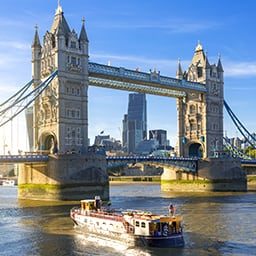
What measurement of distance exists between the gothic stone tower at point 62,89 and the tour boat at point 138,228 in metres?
37.2

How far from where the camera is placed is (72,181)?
76.5 metres

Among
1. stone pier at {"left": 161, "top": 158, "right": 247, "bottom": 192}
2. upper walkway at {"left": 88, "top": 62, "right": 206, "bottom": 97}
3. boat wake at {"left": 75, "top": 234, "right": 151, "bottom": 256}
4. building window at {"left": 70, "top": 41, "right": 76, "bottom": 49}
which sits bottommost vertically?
boat wake at {"left": 75, "top": 234, "right": 151, "bottom": 256}

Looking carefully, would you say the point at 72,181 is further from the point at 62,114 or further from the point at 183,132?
the point at 183,132

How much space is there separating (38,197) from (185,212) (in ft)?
90.8

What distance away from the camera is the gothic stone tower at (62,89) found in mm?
82500

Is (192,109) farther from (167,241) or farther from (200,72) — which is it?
(167,241)

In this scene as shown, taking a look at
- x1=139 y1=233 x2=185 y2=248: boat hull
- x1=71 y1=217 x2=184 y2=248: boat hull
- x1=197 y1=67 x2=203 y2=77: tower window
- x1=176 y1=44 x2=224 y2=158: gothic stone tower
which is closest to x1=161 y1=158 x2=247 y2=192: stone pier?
x1=176 y1=44 x2=224 y2=158: gothic stone tower

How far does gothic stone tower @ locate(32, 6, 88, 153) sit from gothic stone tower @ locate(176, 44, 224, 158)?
32.9m

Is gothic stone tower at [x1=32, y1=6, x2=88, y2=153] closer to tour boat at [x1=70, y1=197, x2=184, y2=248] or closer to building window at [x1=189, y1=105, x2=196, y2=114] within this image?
building window at [x1=189, y1=105, x2=196, y2=114]

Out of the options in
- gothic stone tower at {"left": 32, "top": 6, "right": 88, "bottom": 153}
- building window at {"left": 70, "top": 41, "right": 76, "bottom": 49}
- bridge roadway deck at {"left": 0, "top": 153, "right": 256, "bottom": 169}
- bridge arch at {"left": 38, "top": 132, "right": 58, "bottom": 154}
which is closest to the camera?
bridge roadway deck at {"left": 0, "top": 153, "right": 256, "bottom": 169}

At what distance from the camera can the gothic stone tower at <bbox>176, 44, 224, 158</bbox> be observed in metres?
110

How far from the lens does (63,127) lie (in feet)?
271

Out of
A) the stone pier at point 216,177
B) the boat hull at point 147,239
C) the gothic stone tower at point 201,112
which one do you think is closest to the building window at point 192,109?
the gothic stone tower at point 201,112

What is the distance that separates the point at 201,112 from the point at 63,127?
38.4 metres
